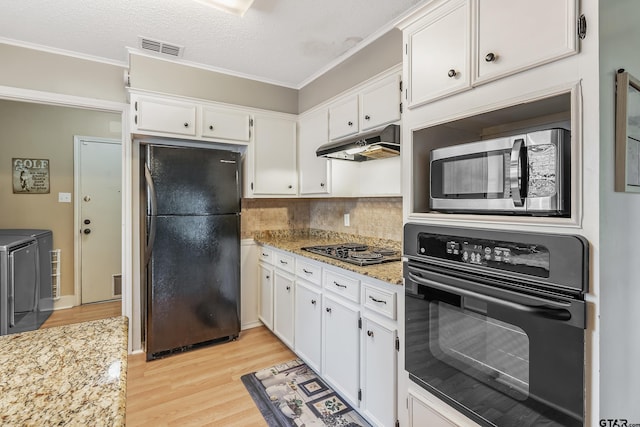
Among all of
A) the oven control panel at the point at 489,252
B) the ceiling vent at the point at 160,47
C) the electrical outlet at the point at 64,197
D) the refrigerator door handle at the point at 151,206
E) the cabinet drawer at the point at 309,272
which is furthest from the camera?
the electrical outlet at the point at 64,197

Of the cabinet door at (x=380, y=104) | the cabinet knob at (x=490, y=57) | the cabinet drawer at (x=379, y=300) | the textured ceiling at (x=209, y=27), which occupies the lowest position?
the cabinet drawer at (x=379, y=300)

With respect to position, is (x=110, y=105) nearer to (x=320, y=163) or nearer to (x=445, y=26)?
(x=320, y=163)

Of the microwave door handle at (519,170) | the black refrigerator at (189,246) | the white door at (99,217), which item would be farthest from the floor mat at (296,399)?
the white door at (99,217)

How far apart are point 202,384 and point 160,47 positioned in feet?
8.36

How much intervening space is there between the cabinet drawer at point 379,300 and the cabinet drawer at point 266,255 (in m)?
1.36

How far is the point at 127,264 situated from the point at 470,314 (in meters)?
2.68

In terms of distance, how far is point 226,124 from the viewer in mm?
2965

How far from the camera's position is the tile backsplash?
265cm

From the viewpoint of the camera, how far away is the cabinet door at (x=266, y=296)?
303 cm

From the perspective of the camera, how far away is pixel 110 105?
271cm

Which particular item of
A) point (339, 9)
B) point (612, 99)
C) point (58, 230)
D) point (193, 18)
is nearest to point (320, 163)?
point (339, 9)

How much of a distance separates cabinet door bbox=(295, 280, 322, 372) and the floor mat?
127 millimetres

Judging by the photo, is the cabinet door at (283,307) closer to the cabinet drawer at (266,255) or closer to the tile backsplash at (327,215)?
the cabinet drawer at (266,255)

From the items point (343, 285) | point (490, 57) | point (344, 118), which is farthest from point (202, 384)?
point (490, 57)
